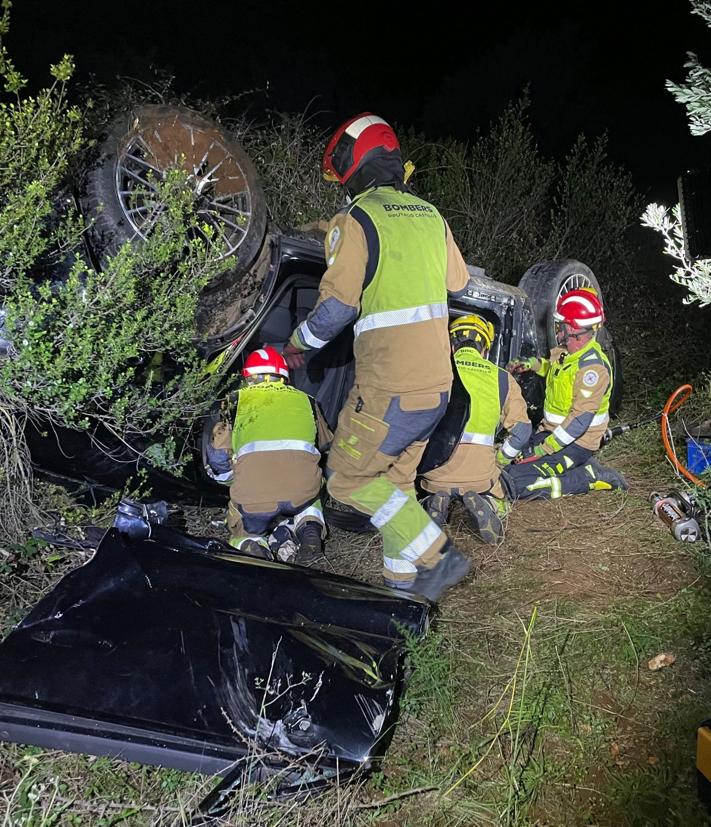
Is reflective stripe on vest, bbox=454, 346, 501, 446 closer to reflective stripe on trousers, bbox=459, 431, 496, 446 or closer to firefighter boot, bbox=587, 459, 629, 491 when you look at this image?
reflective stripe on trousers, bbox=459, 431, 496, 446

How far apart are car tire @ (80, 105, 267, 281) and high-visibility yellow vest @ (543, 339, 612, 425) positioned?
219 centimetres

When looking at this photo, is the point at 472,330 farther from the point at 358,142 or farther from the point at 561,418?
the point at 358,142

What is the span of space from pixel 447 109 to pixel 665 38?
7.45m

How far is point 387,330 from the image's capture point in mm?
3312

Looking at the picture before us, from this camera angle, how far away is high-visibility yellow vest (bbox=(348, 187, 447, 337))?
Answer: 322 cm

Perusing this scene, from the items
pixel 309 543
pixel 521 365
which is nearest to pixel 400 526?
pixel 309 543

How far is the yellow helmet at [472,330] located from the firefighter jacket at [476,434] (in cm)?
19

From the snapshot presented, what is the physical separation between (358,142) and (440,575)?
2.06 meters

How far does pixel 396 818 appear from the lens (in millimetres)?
2221

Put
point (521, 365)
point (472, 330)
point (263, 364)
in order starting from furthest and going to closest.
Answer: point (521, 365), point (472, 330), point (263, 364)

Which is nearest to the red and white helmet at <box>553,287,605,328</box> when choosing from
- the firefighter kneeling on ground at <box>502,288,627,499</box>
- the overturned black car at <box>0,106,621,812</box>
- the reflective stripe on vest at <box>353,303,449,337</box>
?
the firefighter kneeling on ground at <box>502,288,627,499</box>

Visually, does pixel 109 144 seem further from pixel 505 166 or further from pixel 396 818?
pixel 505 166

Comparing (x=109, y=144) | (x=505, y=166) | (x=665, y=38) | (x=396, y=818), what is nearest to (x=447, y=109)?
(x=505, y=166)

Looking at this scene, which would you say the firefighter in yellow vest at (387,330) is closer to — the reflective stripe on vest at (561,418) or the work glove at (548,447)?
the work glove at (548,447)
